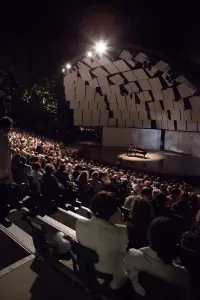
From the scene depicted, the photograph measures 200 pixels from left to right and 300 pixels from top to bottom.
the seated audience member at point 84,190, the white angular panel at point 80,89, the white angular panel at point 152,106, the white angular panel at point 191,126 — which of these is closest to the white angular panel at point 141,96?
the white angular panel at point 152,106

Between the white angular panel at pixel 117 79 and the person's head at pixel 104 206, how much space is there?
698 inches

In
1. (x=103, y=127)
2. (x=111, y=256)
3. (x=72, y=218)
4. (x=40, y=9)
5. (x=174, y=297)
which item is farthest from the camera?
(x=103, y=127)

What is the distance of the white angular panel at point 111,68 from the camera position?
18066 millimetres

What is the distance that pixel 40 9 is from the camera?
572 centimetres

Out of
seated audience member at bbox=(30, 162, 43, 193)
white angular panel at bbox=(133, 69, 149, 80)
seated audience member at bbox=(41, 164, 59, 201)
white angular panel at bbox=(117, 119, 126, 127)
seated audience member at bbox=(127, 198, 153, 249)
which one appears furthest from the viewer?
white angular panel at bbox=(117, 119, 126, 127)

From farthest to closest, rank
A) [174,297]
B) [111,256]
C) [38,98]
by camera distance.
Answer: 1. [38,98]
2. [111,256]
3. [174,297]

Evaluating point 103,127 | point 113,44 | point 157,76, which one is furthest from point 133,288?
point 103,127

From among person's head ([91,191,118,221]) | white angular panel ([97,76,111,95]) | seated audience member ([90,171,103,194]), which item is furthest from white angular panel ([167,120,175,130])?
person's head ([91,191,118,221])

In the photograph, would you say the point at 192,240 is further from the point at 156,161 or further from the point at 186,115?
the point at 186,115

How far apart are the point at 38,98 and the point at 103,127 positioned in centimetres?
797

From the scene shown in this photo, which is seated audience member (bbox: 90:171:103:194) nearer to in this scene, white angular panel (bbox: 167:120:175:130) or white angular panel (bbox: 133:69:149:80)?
white angular panel (bbox: 133:69:149:80)

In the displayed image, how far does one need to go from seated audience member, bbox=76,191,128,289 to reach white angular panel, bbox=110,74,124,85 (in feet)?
58.4

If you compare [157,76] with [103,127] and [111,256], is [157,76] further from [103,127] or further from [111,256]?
[111,256]

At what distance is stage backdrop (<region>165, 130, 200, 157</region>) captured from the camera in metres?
19.2
